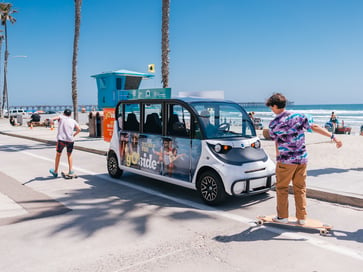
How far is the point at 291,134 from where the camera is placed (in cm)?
441

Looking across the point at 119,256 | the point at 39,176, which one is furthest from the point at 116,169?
the point at 119,256

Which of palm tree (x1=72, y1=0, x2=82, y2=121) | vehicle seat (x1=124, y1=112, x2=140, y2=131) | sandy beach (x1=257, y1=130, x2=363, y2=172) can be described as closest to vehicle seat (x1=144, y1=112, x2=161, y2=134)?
vehicle seat (x1=124, y1=112, x2=140, y2=131)

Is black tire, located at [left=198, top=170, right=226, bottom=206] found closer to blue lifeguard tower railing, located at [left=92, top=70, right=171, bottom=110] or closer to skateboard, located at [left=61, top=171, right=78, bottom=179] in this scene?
skateboard, located at [left=61, top=171, right=78, bottom=179]

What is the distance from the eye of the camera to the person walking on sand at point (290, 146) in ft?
14.5

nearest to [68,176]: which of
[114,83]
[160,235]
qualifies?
[160,235]

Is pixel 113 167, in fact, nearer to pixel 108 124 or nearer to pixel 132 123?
pixel 132 123

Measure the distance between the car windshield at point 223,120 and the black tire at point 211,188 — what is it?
2.21 feet

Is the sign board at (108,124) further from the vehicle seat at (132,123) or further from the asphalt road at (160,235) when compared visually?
the asphalt road at (160,235)

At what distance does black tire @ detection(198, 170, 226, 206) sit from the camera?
5477 mm

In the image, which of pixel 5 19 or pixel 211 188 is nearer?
pixel 211 188

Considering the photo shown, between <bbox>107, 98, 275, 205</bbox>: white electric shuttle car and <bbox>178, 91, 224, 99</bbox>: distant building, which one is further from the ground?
<bbox>178, 91, 224, 99</bbox>: distant building

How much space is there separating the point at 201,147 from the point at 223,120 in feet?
2.53

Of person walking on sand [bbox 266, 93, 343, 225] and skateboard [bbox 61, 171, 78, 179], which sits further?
skateboard [bbox 61, 171, 78, 179]

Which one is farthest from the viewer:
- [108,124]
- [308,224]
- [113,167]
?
[108,124]
